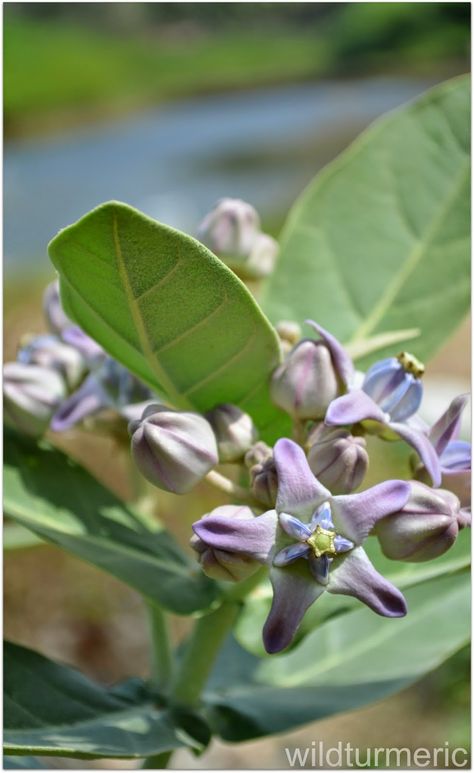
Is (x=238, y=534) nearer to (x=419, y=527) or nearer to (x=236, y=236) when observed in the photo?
(x=419, y=527)

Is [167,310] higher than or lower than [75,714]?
higher

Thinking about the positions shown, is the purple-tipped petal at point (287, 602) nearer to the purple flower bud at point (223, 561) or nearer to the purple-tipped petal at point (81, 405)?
the purple flower bud at point (223, 561)

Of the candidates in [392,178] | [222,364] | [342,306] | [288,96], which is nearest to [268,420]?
[222,364]

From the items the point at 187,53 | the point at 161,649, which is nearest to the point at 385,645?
the point at 161,649

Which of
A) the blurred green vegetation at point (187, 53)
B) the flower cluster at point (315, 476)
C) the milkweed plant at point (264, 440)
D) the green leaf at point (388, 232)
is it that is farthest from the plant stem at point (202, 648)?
Answer: the blurred green vegetation at point (187, 53)

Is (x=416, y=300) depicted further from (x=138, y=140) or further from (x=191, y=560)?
(x=138, y=140)

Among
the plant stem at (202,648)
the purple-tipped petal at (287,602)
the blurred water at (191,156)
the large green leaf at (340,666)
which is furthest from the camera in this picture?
the blurred water at (191,156)
